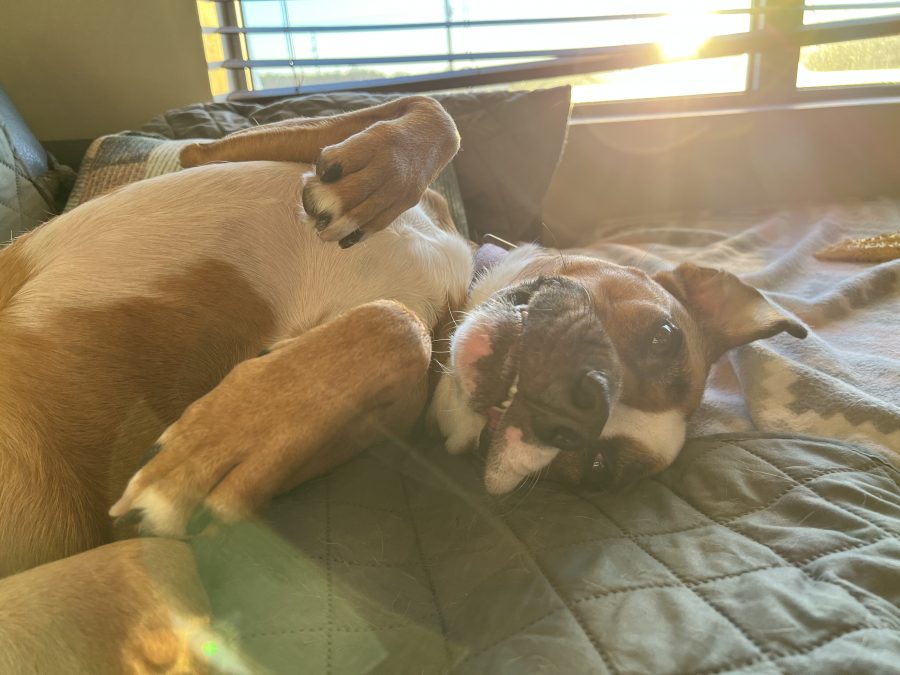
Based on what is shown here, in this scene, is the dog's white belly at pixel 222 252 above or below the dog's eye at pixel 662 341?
above

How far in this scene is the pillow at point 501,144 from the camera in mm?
2793

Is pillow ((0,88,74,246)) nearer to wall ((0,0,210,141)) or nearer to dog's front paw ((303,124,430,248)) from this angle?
wall ((0,0,210,141))

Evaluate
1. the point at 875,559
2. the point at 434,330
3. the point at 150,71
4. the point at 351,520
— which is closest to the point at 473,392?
the point at 434,330

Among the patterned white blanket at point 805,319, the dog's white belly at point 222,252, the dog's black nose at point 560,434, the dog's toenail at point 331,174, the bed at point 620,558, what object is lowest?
the patterned white blanket at point 805,319

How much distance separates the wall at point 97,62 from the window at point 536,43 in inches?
8.1

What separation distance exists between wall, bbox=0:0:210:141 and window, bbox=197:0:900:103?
0.67ft

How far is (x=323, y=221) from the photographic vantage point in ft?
4.67

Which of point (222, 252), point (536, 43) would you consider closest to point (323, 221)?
point (222, 252)

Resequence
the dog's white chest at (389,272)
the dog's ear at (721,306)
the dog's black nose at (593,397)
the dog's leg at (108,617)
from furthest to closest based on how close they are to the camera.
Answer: the dog's ear at (721,306), the dog's white chest at (389,272), the dog's black nose at (593,397), the dog's leg at (108,617)

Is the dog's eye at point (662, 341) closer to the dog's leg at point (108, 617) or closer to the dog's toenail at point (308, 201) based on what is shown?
the dog's toenail at point (308, 201)

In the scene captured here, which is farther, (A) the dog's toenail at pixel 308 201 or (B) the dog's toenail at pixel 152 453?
(A) the dog's toenail at pixel 308 201

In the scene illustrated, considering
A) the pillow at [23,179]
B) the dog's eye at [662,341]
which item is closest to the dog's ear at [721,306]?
the dog's eye at [662,341]

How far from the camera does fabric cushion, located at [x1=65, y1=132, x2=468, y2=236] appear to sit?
214 centimetres

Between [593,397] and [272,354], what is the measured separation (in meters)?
0.64
